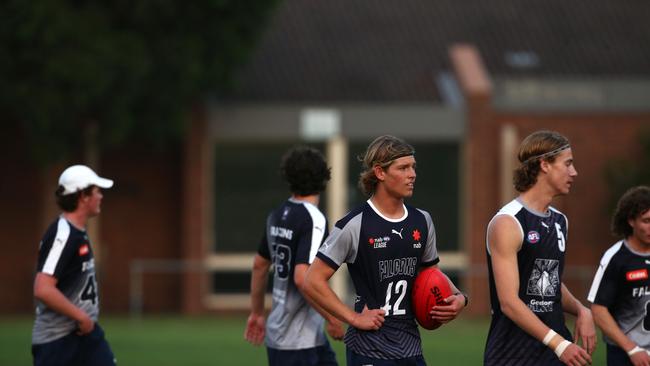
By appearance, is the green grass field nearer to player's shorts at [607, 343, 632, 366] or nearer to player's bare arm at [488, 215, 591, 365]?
player's shorts at [607, 343, 632, 366]

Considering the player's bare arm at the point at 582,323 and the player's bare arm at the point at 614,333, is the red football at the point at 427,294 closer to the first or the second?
the player's bare arm at the point at 582,323

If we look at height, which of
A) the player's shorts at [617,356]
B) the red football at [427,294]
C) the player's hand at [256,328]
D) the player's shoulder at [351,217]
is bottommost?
the player's shorts at [617,356]

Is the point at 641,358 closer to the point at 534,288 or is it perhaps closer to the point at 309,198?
the point at 534,288

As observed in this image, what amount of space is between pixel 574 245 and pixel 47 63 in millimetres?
12203

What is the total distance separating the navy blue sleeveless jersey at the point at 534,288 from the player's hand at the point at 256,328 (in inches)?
92.0

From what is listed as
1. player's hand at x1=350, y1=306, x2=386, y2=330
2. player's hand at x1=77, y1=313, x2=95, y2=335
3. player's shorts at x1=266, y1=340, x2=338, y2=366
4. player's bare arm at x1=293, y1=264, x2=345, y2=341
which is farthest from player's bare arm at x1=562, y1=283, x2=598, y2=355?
player's hand at x1=77, y1=313, x2=95, y2=335

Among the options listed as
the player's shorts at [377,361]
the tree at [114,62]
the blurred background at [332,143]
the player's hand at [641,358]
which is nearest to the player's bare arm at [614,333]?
the player's hand at [641,358]

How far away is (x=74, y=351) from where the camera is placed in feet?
Result: 27.8

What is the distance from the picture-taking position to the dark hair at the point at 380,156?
7.04 meters

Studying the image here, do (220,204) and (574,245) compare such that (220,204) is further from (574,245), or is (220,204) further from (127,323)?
(574,245)

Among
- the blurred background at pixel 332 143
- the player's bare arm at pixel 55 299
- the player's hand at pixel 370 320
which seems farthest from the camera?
the blurred background at pixel 332 143

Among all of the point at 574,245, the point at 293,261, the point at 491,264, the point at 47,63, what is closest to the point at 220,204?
the point at 47,63

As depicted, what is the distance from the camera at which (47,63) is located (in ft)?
77.4

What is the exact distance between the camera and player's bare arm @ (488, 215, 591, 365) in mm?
6508
